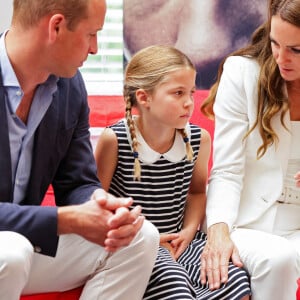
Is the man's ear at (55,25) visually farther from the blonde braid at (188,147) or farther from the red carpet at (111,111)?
the red carpet at (111,111)

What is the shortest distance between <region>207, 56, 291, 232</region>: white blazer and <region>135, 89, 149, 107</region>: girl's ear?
204mm

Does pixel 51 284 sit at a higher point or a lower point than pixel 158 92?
lower

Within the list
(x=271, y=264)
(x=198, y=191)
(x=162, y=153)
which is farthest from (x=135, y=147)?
(x=271, y=264)

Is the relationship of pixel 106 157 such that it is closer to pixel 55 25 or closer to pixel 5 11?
pixel 55 25

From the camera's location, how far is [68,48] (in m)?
1.50

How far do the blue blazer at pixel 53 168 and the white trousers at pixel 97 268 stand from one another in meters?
0.09

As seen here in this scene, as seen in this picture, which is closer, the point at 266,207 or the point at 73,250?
the point at 73,250

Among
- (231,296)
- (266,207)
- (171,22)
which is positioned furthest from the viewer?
(171,22)

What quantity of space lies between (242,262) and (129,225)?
42 centimetres

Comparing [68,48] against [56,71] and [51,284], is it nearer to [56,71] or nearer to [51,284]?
[56,71]

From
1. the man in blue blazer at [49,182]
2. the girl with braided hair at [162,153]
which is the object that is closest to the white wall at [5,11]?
the girl with braided hair at [162,153]

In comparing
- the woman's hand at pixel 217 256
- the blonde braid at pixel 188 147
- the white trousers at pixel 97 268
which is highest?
the blonde braid at pixel 188 147

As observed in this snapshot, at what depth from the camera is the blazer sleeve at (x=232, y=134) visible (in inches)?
73.1

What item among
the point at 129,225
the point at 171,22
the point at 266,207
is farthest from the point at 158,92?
the point at 171,22
